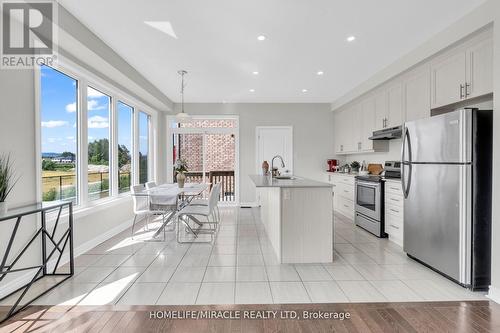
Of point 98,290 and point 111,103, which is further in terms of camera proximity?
point 111,103

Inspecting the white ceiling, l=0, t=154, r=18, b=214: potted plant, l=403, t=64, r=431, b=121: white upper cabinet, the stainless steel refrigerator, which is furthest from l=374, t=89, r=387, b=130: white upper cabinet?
l=0, t=154, r=18, b=214: potted plant

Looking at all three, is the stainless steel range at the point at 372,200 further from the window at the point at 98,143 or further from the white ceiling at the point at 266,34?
the window at the point at 98,143

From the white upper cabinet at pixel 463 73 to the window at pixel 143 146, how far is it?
17.7 ft

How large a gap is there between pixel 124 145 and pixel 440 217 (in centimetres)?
512

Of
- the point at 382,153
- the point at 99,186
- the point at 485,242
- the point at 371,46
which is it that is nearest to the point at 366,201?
the point at 382,153

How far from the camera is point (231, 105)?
716 cm

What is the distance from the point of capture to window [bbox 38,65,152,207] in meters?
3.28

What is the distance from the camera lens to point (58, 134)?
3.44 meters

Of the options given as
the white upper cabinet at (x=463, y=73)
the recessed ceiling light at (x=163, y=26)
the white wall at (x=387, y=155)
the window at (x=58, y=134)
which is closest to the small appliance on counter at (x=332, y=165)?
the white wall at (x=387, y=155)

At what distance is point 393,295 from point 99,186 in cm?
427

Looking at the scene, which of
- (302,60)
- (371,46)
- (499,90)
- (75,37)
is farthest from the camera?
(302,60)

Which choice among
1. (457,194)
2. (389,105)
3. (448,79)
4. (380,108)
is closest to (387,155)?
(380,108)

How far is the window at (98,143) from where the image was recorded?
412cm

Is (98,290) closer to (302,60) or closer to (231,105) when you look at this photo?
(302,60)
